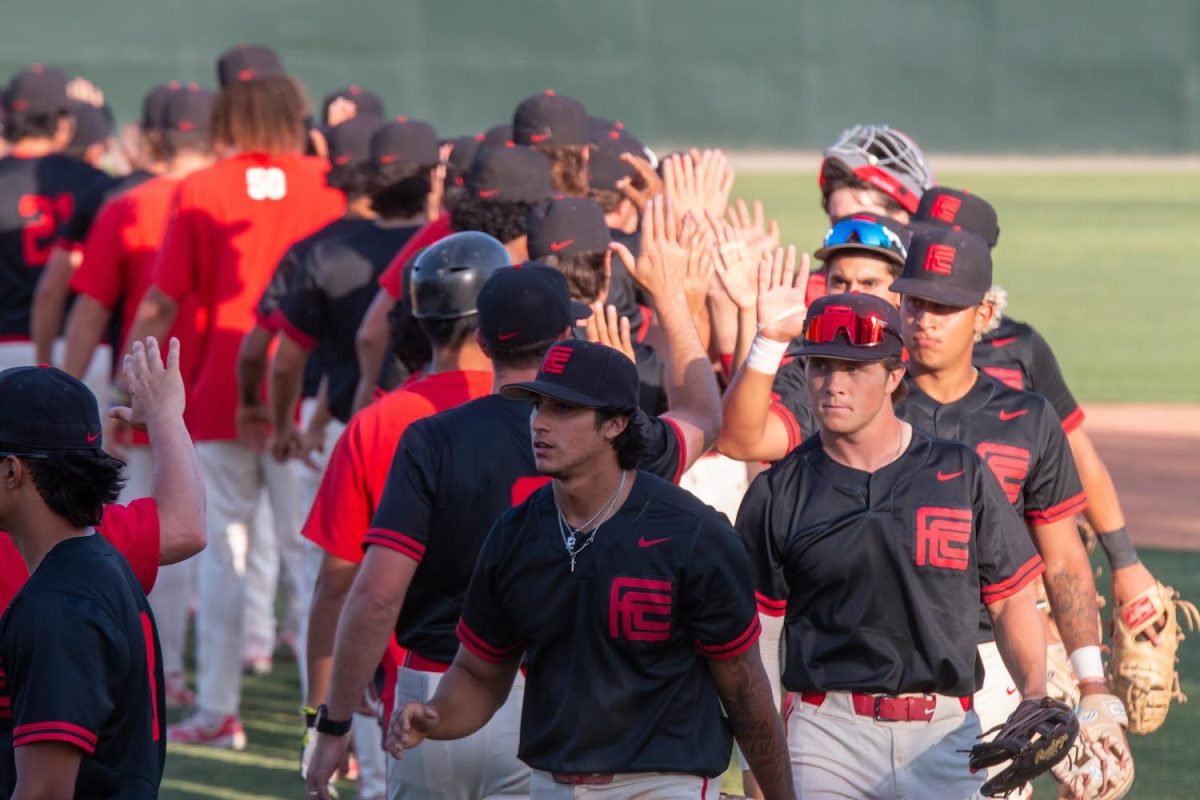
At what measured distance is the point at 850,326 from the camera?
14.0 ft

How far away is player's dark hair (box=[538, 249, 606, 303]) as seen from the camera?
5.34m

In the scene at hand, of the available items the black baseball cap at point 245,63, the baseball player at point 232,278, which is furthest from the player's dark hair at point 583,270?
the black baseball cap at point 245,63

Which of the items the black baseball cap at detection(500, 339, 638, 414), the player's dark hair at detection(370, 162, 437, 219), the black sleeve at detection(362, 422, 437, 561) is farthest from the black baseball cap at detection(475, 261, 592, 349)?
the player's dark hair at detection(370, 162, 437, 219)

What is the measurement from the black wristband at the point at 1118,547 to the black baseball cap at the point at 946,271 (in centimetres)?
92

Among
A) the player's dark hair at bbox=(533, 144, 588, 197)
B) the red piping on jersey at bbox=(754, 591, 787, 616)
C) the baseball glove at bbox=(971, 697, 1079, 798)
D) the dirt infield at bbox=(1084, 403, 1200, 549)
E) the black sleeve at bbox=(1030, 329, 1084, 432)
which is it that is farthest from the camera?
the dirt infield at bbox=(1084, 403, 1200, 549)

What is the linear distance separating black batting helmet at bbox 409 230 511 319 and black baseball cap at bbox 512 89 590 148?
7.00 feet

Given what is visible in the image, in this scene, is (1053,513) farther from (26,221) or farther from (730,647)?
(26,221)

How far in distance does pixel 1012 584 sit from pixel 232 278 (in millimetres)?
4129

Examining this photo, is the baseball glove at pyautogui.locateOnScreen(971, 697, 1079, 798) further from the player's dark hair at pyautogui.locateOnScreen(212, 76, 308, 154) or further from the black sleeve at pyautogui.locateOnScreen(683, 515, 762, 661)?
the player's dark hair at pyautogui.locateOnScreen(212, 76, 308, 154)

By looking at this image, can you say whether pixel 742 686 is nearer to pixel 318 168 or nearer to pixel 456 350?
pixel 456 350

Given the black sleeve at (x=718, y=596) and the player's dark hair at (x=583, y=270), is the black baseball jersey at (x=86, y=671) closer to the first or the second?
the black sleeve at (x=718, y=596)

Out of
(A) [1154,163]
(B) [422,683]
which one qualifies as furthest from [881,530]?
(A) [1154,163]

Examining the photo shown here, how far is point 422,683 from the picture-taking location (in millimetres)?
A: 4367

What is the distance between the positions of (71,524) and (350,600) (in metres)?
1.14
